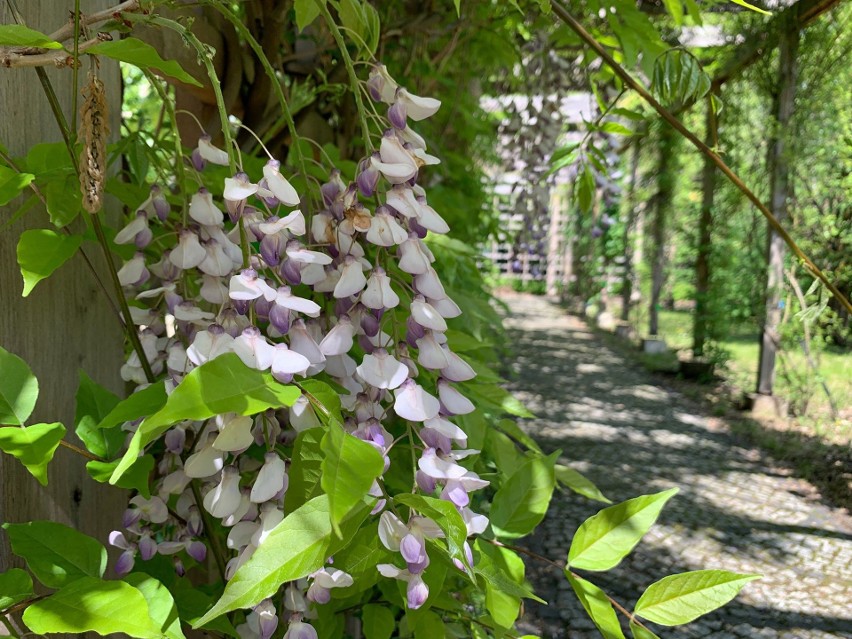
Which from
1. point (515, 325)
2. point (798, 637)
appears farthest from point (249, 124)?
point (515, 325)

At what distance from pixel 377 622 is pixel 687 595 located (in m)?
0.38

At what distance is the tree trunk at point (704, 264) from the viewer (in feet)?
21.6

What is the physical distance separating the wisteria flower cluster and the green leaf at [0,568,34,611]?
0.14m

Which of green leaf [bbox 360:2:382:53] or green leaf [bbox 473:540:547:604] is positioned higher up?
green leaf [bbox 360:2:382:53]

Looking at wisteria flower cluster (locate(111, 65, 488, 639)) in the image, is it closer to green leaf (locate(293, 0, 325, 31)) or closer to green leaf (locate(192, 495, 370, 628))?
green leaf (locate(192, 495, 370, 628))

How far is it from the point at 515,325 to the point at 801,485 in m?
6.80

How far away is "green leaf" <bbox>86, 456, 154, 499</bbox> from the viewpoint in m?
0.63

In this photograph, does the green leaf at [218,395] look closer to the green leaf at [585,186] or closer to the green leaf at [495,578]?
the green leaf at [495,578]

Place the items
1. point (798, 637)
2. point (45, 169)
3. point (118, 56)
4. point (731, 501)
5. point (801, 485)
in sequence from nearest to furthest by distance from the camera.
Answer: point (118, 56), point (45, 169), point (798, 637), point (731, 501), point (801, 485)

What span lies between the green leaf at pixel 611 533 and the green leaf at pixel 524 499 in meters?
0.10

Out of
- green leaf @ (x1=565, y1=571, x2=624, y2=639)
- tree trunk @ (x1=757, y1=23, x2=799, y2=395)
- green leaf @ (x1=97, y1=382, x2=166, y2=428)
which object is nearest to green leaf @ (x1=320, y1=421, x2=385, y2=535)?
green leaf @ (x1=97, y1=382, x2=166, y2=428)

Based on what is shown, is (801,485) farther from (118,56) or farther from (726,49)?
(118,56)

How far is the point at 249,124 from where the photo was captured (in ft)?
4.40

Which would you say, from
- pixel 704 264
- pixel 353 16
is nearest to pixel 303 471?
pixel 353 16
